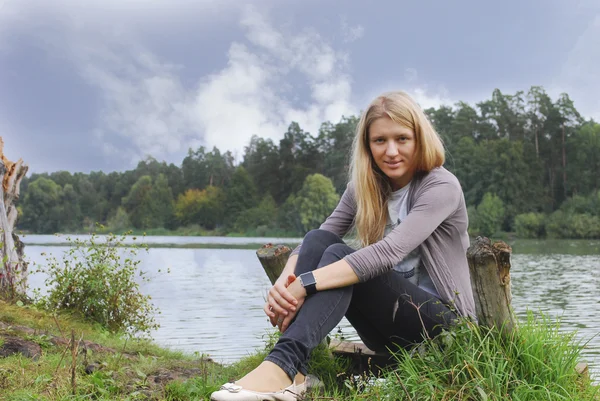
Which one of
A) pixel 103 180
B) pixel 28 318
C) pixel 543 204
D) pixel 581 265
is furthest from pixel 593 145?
pixel 103 180

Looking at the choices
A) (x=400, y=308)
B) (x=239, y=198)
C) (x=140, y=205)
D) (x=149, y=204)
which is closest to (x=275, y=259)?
(x=400, y=308)

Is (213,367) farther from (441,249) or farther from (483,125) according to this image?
(483,125)

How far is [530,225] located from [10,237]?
48.3 metres

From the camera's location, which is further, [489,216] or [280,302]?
[489,216]

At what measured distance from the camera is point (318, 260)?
117 inches

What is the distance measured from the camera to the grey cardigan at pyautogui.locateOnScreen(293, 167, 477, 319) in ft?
8.91

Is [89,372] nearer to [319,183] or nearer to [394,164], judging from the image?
[394,164]

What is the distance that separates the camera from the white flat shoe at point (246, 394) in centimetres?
235

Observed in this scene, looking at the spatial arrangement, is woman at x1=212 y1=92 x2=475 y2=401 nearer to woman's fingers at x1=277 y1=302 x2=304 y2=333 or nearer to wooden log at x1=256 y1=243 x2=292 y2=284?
woman's fingers at x1=277 y1=302 x2=304 y2=333

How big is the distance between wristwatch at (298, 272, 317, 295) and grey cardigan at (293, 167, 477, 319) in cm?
18

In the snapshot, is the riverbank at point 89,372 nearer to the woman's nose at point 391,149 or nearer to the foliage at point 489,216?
the woman's nose at point 391,149

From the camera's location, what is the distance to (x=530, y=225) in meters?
49.4

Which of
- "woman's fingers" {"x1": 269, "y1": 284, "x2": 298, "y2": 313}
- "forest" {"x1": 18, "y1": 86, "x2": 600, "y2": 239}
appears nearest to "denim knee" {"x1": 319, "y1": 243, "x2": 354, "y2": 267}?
"woman's fingers" {"x1": 269, "y1": 284, "x2": 298, "y2": 313}

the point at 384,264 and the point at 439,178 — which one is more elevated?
the point at 439,178
